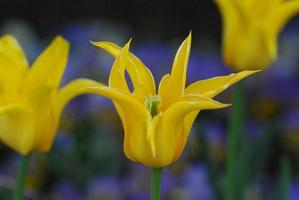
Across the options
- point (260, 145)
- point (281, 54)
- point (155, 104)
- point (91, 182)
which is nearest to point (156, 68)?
point (281, 54)

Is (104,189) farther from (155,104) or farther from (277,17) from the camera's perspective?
(155,104)

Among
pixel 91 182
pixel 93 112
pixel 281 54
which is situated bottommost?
pixel 91 182

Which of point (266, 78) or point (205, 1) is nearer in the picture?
point (266, 78)

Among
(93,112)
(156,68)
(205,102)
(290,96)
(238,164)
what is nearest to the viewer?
(205,102)

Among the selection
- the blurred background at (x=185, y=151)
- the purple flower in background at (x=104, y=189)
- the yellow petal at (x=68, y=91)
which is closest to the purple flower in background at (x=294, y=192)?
the blurred background at (x=185, y=151)

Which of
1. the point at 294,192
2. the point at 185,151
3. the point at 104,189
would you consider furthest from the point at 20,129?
the point at 185,151

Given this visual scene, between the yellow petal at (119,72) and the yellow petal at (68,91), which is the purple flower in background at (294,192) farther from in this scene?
the yellow petal at (119,72)

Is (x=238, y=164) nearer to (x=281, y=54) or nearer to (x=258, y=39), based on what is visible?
(x=258, y=39)
